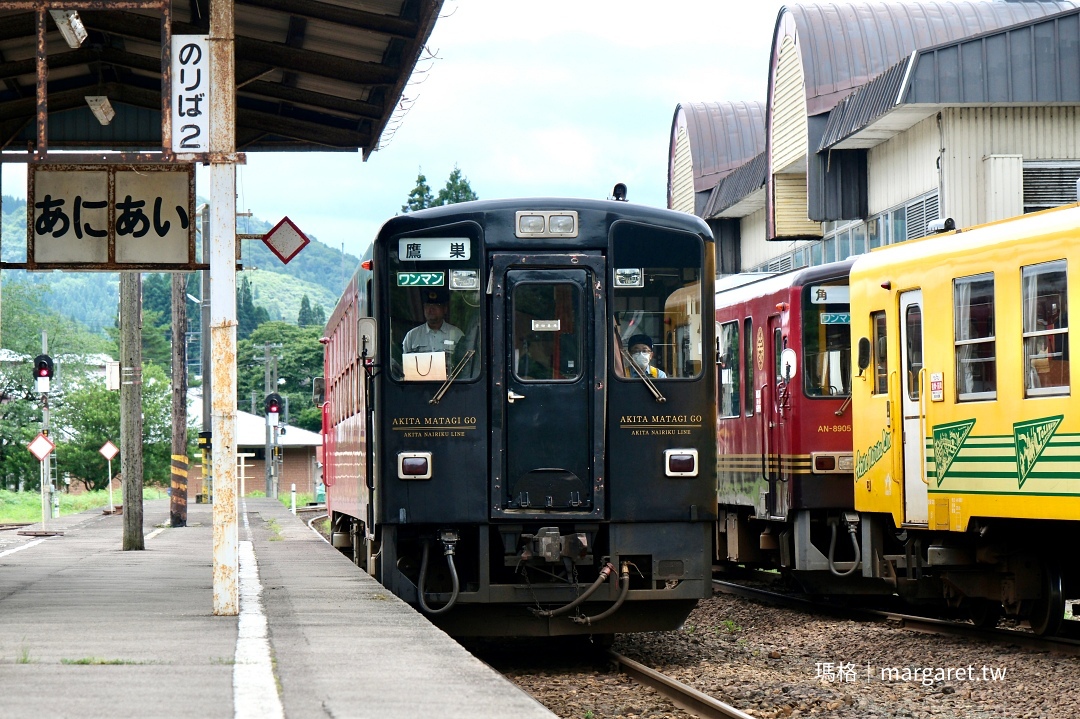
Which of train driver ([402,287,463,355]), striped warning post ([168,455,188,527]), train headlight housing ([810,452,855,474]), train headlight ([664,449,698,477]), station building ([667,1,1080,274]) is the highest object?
station building ([667,1,1080,274])

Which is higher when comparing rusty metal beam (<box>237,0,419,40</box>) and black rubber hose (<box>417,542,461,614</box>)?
rusty metal beam (<box>237,0,419,40</box>)

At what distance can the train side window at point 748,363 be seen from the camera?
1678 centimetres

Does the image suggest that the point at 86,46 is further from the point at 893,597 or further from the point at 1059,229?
the point at 893,597

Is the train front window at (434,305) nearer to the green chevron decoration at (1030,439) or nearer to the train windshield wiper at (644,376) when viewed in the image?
the train windshield wiper at (644,376)

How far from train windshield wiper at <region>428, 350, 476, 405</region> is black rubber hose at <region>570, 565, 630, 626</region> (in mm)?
1840

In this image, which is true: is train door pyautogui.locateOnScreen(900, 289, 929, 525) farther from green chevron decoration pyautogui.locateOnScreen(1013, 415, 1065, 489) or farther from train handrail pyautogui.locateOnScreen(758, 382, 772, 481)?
train handrail pyautogui.locateOnScreen(758, 382, 772, 481)

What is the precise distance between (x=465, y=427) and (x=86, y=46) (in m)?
5.21

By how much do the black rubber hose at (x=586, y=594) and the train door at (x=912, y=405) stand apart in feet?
10.8

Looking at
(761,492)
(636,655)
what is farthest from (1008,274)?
(761,492)

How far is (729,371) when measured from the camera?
1762cm

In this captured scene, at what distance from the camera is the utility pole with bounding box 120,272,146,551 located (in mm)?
22625

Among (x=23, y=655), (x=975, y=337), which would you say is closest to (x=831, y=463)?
(x=975, y=337)

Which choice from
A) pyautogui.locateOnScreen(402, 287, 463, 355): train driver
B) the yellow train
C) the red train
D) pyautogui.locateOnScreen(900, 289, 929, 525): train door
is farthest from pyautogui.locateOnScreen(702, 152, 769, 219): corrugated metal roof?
pyautogui.locateOnScreen(402, 287, 463, 355): train driver

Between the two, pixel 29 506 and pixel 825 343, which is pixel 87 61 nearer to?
pixel 825 343
